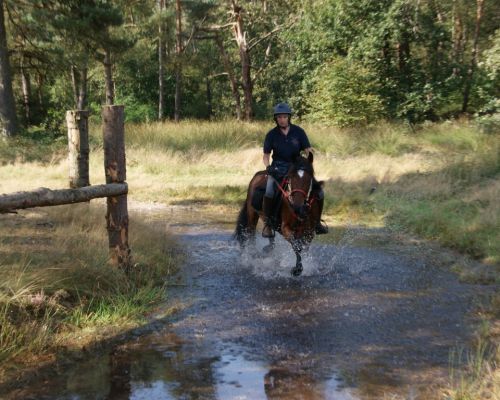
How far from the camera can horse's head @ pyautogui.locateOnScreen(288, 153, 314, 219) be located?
24.4ft

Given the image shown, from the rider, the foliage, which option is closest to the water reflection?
the rider

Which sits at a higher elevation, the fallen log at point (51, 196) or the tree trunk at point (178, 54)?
the tree trunk at point (178, 54)

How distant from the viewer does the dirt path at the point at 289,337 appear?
4562 millimetres

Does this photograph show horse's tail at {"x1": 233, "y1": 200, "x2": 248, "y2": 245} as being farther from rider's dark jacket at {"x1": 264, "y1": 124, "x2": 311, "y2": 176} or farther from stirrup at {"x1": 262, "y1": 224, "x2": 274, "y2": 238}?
rider's dark jacket at {"x1": 264, "y1": 124, "x2": 311, "y2": 176}

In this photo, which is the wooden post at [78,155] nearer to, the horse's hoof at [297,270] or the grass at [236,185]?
the grass at [236,185]

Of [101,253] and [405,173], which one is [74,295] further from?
[405,173]

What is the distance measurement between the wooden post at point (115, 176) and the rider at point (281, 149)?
2288mm

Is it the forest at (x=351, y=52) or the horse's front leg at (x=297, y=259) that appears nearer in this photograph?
the horse's front leg at (x=297, y=259)

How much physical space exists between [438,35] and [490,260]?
16426 millimetres

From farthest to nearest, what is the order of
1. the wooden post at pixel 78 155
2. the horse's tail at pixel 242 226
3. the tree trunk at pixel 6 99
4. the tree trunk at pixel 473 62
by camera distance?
the tree trunk at pixel 473 62 → the tree trunk at pixel 6 99 → the wooden post at pixel 78 155 → the horse's tail at pixel 242 226

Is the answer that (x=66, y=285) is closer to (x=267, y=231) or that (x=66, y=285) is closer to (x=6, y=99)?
(x=267, y=231)

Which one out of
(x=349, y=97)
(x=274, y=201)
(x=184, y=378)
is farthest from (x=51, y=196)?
(x=349, y=97)

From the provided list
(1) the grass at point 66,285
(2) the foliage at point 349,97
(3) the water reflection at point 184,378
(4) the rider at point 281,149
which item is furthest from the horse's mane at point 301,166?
(2) the foliage at point 349,97

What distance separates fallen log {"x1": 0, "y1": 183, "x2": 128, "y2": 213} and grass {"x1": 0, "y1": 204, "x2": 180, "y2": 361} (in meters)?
0.72
